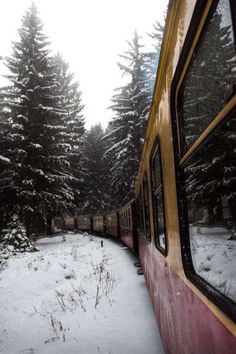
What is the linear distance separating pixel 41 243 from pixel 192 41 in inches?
754

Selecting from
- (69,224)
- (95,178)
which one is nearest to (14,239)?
(69,224)

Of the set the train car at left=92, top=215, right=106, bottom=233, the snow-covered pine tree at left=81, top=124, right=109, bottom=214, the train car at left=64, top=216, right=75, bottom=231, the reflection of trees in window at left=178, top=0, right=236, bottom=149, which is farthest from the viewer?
the snow-covered pine tree at left=81, top=124, right=109, bottom=214

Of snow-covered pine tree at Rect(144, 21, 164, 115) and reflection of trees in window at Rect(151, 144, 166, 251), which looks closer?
reflection of trees in window at Rect(151, 144, 166, 251)

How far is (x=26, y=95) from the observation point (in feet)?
61.0

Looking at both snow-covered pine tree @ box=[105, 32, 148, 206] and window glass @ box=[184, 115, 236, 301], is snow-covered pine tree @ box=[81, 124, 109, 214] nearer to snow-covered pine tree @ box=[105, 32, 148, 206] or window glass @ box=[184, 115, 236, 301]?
snow-covered pine tree @ box=[105, 32, 148, 206]

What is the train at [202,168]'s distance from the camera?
124 centimetres

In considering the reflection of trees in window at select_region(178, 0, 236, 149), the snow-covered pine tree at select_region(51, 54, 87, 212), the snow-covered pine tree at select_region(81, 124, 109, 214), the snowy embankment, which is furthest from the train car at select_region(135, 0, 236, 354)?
the snow-covered pine tree at select_region(81, 124, 109, 214)

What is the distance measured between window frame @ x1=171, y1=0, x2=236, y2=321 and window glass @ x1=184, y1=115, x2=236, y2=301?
0.10 ft

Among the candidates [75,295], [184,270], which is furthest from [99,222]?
[184,270]

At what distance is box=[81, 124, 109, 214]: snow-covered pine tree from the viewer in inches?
1583

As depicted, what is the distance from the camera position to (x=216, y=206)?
1.43 m

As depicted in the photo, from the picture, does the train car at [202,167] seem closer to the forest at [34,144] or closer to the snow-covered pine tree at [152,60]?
the forest at [34,144]

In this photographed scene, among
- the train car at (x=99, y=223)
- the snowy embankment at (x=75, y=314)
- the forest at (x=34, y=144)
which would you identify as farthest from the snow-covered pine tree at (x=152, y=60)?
the snowy embankment at (x=75, y=314)

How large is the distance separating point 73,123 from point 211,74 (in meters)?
28.2
